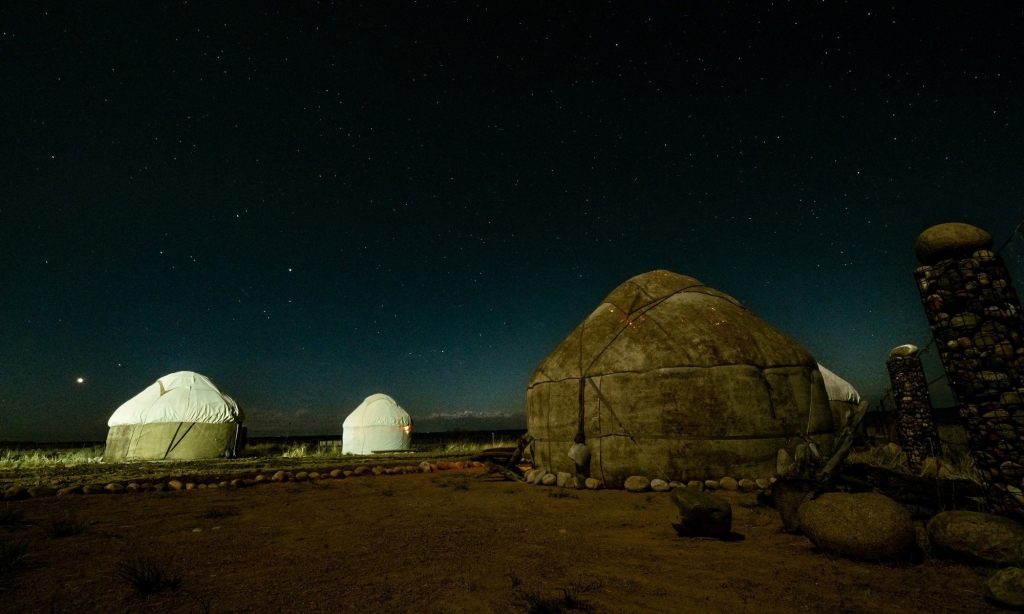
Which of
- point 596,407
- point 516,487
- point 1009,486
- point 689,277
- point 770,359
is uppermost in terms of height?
point 689,277

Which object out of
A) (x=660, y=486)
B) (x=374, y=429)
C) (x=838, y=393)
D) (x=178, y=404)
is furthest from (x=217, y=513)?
(x=838, y=393)

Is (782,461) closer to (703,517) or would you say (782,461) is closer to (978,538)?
(703,517)

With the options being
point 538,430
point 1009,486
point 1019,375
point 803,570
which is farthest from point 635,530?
point 538,430

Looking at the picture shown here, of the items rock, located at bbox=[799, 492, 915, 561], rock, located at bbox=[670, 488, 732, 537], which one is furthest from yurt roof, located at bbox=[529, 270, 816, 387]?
rock, located at bbox=[799, 492, 915, 561]

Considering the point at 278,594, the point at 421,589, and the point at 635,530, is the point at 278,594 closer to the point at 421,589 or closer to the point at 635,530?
the point at 421,589

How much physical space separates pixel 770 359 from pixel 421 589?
6.59 meters

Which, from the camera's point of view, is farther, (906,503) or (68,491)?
(68,491)

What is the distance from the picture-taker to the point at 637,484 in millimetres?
6707

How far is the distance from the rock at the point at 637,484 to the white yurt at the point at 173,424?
1627 cm

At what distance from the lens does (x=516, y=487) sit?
7.77m

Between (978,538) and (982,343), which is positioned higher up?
(982,343)

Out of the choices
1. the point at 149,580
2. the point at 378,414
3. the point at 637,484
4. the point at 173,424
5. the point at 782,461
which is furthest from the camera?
the point at 378,414

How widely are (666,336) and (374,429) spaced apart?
16956 millimetres

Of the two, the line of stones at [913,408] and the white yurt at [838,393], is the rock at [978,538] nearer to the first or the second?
the line of stones at [913,408]
